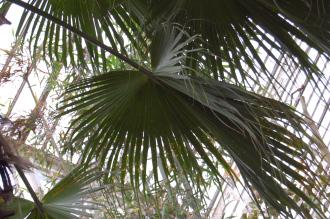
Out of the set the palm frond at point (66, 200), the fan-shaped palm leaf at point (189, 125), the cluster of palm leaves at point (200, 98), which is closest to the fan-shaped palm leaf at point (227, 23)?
the cluster of palm leaves at point (200, 98)

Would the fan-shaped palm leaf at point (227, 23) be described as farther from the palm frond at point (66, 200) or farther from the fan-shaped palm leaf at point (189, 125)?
the palm frond at point (66, 200)

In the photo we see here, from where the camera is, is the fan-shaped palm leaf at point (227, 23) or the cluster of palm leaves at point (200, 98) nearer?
the cluster of palm leaves at point (200, 98)

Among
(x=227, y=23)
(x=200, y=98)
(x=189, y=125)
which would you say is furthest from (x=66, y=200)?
(x=227, y=23)

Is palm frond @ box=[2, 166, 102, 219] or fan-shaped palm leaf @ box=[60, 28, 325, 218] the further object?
palm frond @ box=[2, 166, 102, 219]

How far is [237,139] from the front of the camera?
4.66 feet

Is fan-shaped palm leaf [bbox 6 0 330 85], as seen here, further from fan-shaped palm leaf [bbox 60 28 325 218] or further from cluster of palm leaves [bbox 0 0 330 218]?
fan-shaped palm leaf [bbox 60 28 325 218]

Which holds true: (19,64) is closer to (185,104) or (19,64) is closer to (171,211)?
(171,211)

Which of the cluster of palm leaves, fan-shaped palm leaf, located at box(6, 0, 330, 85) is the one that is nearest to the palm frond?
the cluster of palm leaves

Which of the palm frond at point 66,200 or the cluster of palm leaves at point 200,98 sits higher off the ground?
the cluster of palm leaves at point 200,98

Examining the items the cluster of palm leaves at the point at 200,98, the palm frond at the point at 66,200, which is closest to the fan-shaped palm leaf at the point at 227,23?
the cluster of palm leaves at the point at 200,98

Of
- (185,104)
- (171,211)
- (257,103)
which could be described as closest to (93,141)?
(185,104)

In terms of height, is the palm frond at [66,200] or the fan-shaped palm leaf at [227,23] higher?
the fan-shaped palm leaf at [227,23]

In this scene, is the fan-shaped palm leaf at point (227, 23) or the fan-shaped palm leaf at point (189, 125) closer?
the fan-shaped palm leaf at point (189, 125)

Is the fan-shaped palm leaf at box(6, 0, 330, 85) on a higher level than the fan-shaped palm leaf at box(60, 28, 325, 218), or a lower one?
higher
